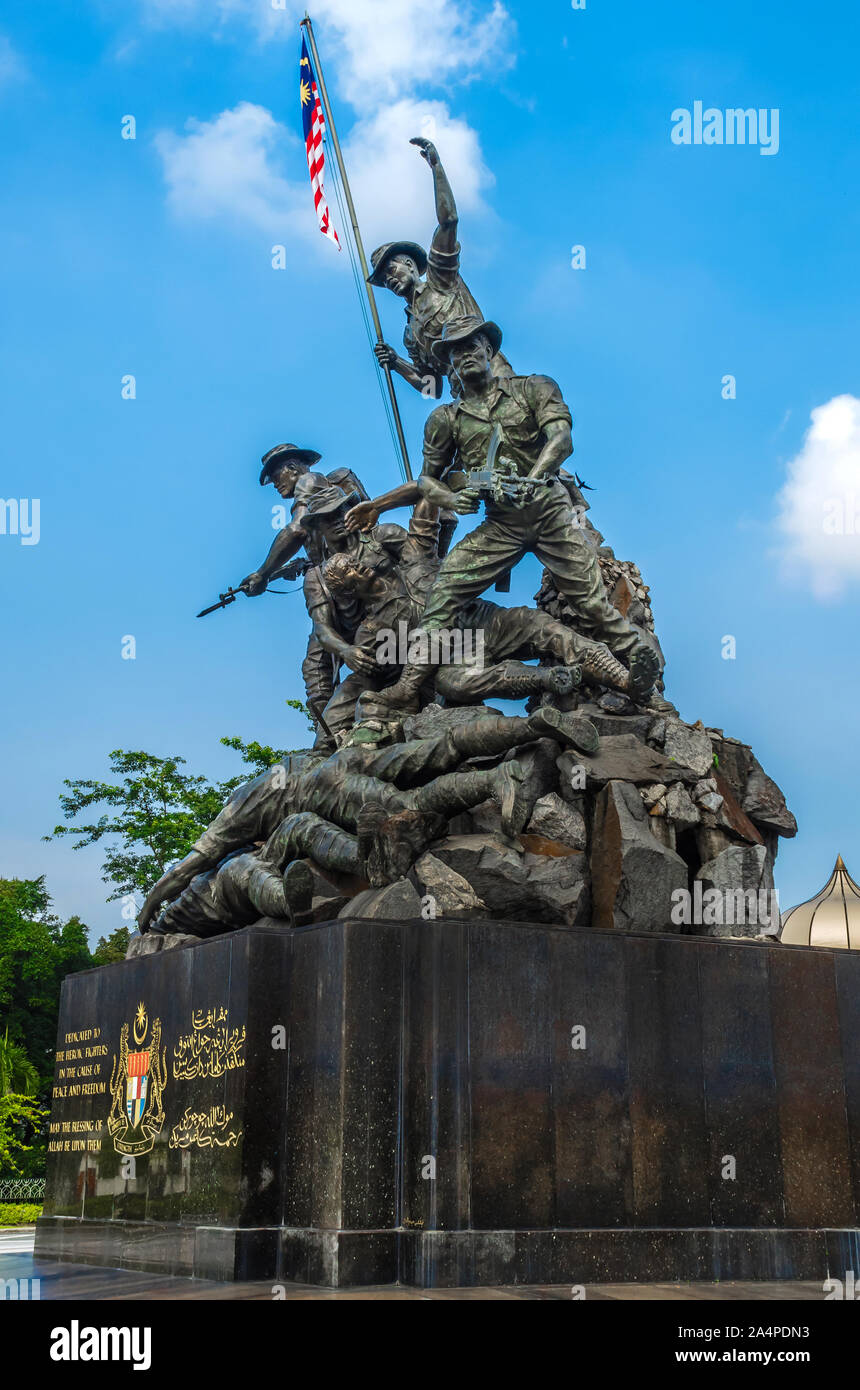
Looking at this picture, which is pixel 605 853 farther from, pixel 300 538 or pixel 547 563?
pixel 300 538

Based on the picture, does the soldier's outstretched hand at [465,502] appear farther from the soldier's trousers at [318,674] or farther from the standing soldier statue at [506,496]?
the soldier's trousers at [318,674]

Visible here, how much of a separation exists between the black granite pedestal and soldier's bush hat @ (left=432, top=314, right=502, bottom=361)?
4958 millimetres

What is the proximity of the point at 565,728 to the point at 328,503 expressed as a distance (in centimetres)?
407

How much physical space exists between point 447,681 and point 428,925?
2.80 meters

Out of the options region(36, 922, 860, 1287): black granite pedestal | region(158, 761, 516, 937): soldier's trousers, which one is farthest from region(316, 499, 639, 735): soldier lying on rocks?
region(36, 922, 860, 1287): black granite pedestal

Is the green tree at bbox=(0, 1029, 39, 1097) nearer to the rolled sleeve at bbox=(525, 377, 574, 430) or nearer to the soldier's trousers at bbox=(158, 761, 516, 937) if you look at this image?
the soldier's trousers at bbox=(158, 761, 516, 937)

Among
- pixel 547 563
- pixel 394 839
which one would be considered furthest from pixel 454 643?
pixel 394 839

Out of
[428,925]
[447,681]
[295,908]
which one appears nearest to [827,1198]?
[428,925]

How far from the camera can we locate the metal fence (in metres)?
28.9

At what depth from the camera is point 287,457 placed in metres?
13.3

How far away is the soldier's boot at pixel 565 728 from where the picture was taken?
870 centimetres

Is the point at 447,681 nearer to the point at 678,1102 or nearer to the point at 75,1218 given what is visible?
the point at 678,1102

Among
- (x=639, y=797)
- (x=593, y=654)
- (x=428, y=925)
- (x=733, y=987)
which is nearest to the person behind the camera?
(x=428, y=925)
